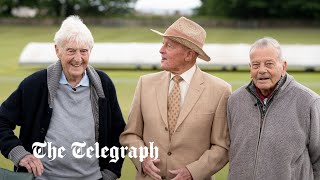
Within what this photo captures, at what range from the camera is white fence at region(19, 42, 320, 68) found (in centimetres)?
1888

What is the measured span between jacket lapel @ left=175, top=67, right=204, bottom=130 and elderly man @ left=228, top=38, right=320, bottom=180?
254mm

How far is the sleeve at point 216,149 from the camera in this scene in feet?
12.9

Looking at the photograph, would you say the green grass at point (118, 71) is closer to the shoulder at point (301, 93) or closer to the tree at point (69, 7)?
the shoulder at point (301, 93)

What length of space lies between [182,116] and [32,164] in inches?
35.2

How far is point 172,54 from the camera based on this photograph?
4.01m

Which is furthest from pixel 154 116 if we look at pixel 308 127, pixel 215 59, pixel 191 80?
pixel 215 59

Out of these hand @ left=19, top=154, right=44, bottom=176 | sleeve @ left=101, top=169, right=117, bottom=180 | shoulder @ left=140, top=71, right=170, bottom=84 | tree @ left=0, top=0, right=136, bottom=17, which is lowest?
tree @ left=0, top=0, right=136, bottom=17

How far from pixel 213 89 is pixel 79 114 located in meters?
0.80

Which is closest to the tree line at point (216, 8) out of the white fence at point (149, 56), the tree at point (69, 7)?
the tree at point (69, 7)

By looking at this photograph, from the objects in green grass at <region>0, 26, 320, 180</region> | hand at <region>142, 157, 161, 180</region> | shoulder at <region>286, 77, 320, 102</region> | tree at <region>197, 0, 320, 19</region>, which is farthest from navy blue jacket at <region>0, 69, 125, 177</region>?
tree at <region>197, 0, 320, 19</region>

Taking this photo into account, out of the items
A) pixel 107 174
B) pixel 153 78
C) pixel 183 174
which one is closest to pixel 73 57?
pixel 153 78

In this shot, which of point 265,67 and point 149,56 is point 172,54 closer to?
point 265,67

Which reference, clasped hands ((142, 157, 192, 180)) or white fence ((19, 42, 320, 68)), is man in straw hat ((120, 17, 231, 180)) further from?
white fence ((19, 42, 320, 68))

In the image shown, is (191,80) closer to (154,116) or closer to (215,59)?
(154,116)
